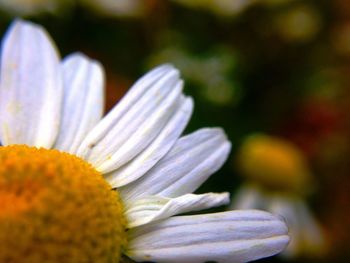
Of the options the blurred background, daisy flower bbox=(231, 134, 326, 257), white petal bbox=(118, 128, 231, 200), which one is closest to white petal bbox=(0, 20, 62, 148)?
white petal bbox=(118, 128, 231, 200)

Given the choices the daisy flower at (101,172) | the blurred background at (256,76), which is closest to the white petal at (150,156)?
the daisy flower at (101,172)

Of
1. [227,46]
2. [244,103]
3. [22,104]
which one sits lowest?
[22,104]

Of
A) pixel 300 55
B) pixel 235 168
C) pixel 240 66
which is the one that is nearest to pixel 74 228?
pixel 235 168

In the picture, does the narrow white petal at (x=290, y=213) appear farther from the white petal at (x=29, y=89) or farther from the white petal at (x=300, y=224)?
the white petal at (x=29, y=89)

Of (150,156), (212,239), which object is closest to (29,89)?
(150,156)

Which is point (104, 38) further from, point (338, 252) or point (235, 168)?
point (338, 252)

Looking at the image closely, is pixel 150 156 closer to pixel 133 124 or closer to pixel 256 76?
pixel 133 124

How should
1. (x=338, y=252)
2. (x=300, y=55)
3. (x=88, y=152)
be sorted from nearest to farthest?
(x=88, y=152)
(x=338, y=252)
(x=300, y=55)
